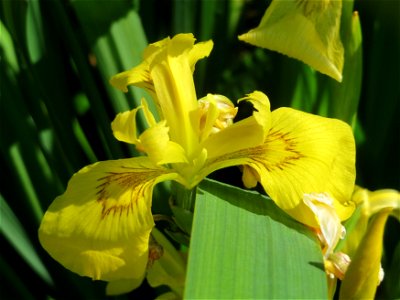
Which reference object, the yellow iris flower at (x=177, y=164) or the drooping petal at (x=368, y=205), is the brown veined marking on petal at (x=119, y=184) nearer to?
the yellow iris flower at (x=177, y=164)

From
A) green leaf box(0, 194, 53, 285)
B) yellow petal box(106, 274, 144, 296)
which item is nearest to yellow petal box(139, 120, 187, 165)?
yellow petal box(106, 274, 144, 296)

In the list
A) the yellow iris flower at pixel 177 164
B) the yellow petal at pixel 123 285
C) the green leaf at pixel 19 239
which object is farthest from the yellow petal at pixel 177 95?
the green leaf at pixel 19 239

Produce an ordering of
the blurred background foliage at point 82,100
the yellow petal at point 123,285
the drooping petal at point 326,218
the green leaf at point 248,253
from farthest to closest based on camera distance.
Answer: the blurred background foliage at point 82,100
the yellow petal at point 123,285
the drooping petal at point 326,218
the green leaf at point 248,253

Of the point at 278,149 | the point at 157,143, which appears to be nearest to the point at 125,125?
the point at 157,143

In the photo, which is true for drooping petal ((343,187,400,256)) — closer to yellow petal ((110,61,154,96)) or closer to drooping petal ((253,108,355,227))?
drooping petal ((253,108,355,227))

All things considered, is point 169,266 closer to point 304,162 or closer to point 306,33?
point 304,162

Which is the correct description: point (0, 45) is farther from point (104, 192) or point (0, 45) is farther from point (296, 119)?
point (296, 119)
